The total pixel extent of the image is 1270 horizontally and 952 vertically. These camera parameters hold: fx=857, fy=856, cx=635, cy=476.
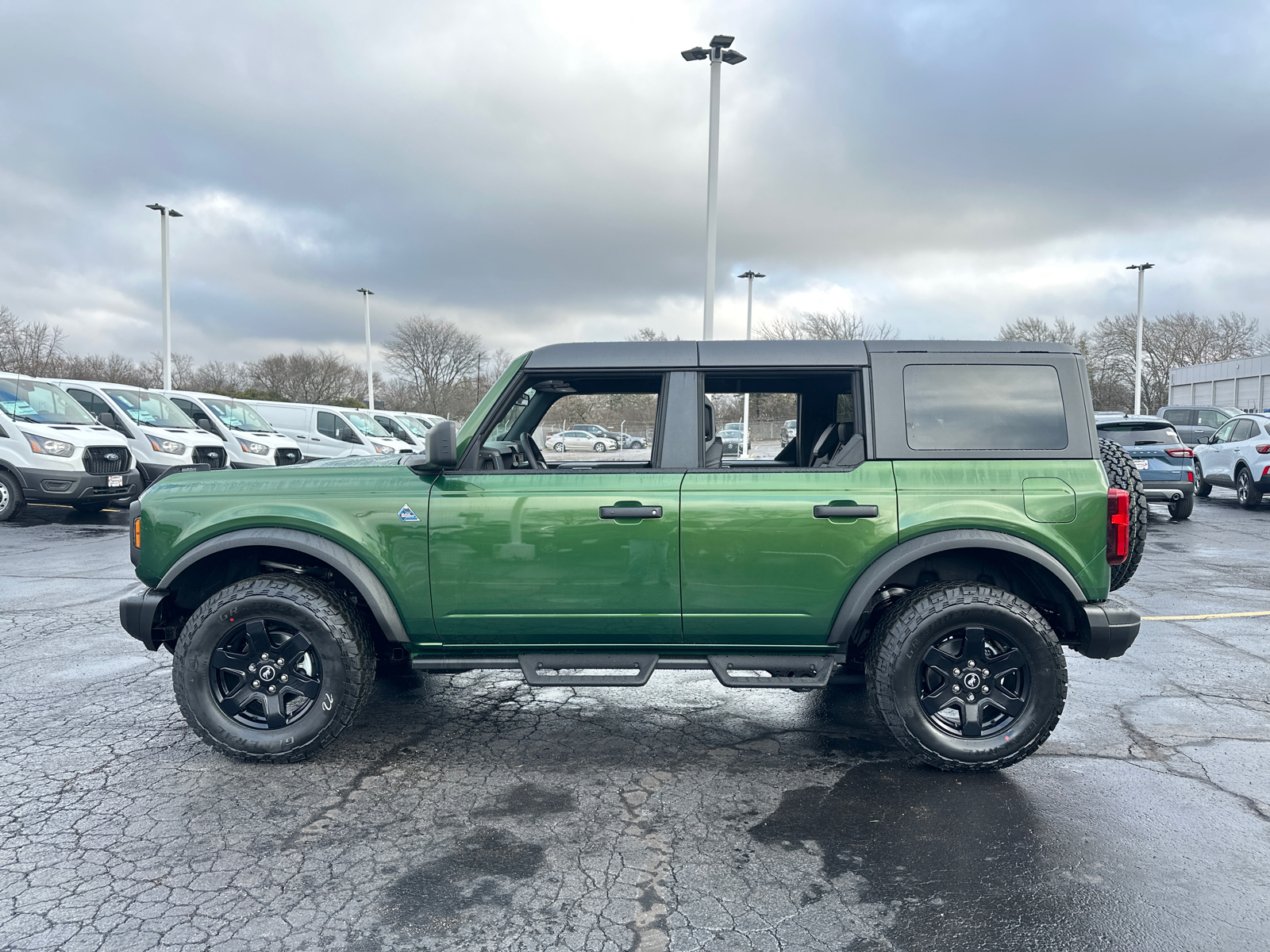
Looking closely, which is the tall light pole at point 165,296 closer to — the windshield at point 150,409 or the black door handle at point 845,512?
the windshield at point 150,409

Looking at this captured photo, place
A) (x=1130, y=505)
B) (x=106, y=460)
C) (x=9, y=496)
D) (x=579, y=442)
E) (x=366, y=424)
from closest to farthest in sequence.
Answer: (x=1130, y=505) → (x=579, y=442) → (x=9, y=496) → (x=106, y=460) → (x=366, y=424)

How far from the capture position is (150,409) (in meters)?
15.7

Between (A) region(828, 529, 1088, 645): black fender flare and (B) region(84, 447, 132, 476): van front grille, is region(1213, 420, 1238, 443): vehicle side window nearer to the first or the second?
(A) region(828, 529, 1088, 645): black fender flare

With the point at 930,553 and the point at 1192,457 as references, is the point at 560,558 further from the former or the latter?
the point at 1192,457

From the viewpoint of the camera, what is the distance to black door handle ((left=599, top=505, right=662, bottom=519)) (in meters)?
3.76

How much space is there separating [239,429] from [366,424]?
15.1ft

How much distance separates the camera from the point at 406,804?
344 centimetres

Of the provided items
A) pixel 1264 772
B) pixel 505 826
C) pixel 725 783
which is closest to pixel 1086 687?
pixel 1264 772

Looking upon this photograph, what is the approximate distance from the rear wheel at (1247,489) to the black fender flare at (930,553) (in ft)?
47.1

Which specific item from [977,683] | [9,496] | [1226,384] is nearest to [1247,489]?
[977,683]

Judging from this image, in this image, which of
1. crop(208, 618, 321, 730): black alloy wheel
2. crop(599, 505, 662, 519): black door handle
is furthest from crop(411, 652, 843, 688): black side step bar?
crop(599, 505, 662, 519): black door handle

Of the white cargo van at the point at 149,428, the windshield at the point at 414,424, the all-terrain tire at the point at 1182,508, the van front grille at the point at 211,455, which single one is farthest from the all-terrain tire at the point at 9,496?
the all-terrain tire at the point at 1182,508

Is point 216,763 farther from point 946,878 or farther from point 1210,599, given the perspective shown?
point 1210,599

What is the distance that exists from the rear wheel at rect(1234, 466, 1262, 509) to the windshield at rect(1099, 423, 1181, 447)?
272 cm
